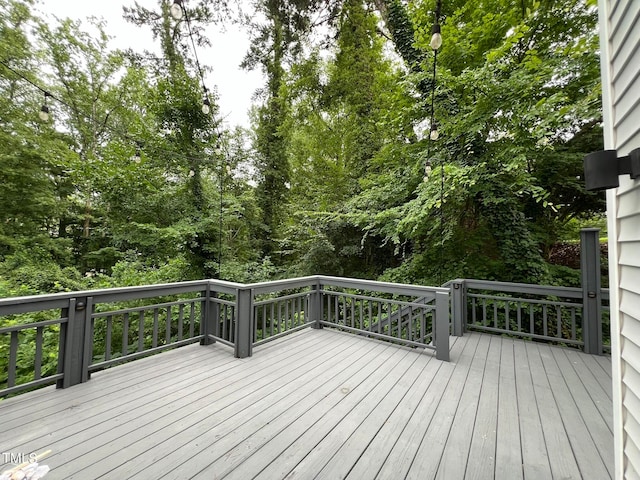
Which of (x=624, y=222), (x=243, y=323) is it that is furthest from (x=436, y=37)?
(x=243, y=323)

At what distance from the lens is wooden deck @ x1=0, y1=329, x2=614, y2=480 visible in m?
1.54

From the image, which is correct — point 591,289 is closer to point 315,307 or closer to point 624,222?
point 624,222

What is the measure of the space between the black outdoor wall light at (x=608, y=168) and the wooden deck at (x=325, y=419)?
163 cm

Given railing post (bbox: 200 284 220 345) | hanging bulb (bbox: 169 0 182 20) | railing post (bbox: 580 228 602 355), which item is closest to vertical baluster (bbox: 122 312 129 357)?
railing post (bbox: 200 284 220 345)

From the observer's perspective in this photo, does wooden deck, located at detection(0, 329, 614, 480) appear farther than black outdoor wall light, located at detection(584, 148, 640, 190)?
Yes

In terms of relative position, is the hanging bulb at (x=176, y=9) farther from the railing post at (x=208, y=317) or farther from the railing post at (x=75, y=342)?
the railing post at (x=208, y=317)

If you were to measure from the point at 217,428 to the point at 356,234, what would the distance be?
263 inches

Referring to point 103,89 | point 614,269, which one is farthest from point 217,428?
point 103,89

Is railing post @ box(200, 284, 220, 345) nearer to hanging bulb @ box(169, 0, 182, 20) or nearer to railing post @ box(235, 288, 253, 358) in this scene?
railing post @ box(235, 288, 253, 358)

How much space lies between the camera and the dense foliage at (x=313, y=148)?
14.5 feet

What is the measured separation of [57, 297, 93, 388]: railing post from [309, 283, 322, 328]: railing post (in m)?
2.70

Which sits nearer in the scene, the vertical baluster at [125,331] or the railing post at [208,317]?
the vertical baluster at [125,331]

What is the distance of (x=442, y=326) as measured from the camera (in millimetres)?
3045

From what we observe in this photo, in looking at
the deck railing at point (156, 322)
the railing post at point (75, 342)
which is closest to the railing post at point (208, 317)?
the deck railing at point (156, 322)
